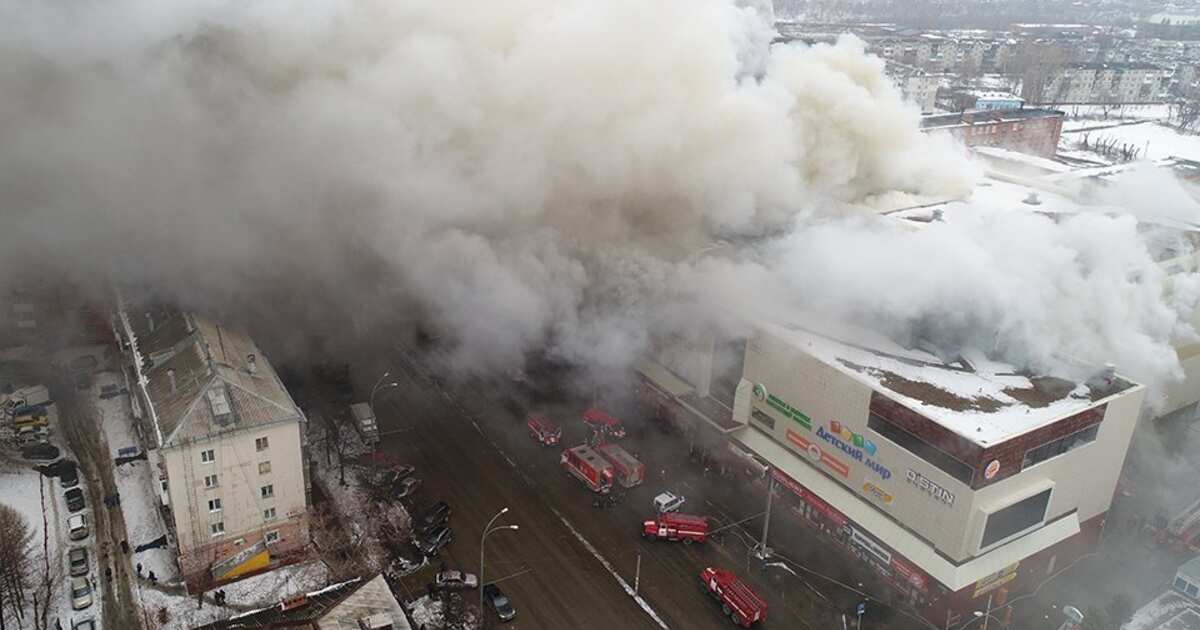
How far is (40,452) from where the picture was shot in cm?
1942

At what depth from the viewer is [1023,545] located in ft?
53.1

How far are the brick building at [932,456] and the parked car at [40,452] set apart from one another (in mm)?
15303

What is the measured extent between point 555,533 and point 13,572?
9596 mm

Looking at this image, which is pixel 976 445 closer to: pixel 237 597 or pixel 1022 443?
pixel 1022 443

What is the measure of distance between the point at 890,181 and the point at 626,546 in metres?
13.5

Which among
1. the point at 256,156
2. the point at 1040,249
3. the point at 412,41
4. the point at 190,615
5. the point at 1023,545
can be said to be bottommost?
the point at 190,615

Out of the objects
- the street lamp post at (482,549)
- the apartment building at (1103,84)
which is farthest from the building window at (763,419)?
the apartment building at (1103,84)

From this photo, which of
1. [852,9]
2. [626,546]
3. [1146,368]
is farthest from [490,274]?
[852,9]

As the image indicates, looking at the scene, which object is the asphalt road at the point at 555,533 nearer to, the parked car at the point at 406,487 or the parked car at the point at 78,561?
the parked car at the point at 406,487

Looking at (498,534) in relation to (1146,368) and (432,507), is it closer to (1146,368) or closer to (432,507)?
(432,507)

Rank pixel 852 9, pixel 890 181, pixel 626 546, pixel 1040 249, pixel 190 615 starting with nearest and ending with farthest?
1. pixel 190 615
2. pixel 626 546
3. pixel 1040 249
4. pixel 890 181
5. pixel 852 9

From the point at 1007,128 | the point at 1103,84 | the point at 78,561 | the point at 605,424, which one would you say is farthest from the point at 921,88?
the point at 78,561

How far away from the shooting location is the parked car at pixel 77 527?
16.9 meters

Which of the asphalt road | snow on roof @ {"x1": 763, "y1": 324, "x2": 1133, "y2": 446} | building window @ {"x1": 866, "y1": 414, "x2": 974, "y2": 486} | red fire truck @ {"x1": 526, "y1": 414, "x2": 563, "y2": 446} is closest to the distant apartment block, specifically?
snow on roof @ {"x1": 763, "y1": 324, "x2": 1133, "y2": 446}
